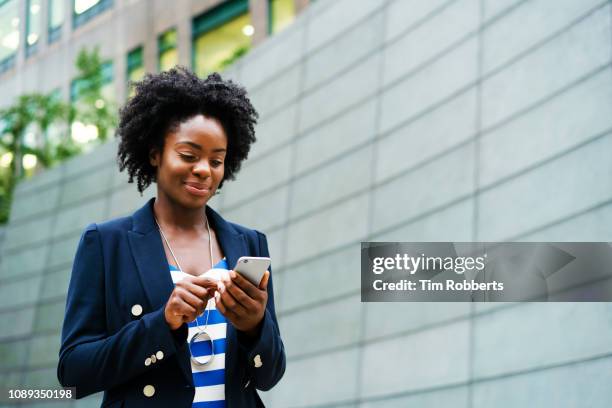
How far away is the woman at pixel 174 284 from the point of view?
2566mm

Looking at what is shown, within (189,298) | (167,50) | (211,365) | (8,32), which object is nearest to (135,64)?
(167,50)

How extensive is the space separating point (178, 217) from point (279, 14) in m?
19.2

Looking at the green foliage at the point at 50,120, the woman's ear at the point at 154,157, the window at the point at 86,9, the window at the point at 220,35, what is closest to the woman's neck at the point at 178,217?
the woman's ear at the point at 154,157

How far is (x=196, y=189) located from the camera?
2.84 meters

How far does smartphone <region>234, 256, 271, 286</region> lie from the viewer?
243 cm

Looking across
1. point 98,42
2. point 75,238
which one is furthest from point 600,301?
point 98,42

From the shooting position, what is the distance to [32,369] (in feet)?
73.1

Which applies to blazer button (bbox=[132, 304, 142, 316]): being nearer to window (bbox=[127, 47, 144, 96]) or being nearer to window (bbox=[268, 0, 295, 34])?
window (bbox=[268, 0, 295, 34])

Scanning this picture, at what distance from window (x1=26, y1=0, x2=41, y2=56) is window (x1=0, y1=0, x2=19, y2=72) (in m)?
0.37

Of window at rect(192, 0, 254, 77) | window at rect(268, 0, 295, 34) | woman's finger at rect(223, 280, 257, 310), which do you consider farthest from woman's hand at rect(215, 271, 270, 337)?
window at rect(192, 0, 254, 77)

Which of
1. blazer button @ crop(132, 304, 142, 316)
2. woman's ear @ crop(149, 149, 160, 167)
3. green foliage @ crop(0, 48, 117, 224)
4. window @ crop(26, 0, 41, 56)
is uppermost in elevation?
window @ crop(26, 0, 41, 56)

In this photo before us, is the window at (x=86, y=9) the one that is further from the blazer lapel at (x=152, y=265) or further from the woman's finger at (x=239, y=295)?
the woman's finger at (x=239, y=295)

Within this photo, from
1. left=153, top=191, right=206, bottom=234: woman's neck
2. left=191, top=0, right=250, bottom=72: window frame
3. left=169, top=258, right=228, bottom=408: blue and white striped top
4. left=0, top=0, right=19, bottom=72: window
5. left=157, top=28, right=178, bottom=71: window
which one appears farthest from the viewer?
left=157, top=28, right=178, bottom=71: window

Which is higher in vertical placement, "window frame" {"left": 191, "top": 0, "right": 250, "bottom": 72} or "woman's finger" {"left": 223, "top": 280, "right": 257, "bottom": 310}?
"window frame" {"left": 191, "top": 0, "right": 250, "bottom": 72}
